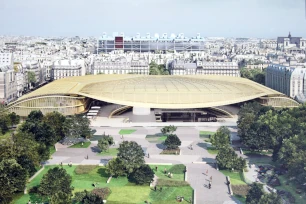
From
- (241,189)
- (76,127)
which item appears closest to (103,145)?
(76,127)

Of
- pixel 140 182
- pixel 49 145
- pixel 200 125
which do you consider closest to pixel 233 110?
pixel 200 125

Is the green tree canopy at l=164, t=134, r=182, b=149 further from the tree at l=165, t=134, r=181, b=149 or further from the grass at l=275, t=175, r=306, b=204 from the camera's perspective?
the grass at l=275, t=175, r=306, b=204

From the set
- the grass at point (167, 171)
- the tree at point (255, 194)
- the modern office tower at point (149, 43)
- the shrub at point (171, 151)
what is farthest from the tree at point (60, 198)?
the modern office tower at point (149, 43)

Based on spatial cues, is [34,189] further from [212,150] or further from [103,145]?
[212,150]

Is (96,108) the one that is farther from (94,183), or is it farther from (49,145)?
(94,183)

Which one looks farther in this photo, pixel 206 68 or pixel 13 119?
pixel 206 68

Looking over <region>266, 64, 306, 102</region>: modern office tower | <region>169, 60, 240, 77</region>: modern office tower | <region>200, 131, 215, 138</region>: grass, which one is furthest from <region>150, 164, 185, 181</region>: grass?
<region>169, 60, 240, 77</region>: modern office tower
